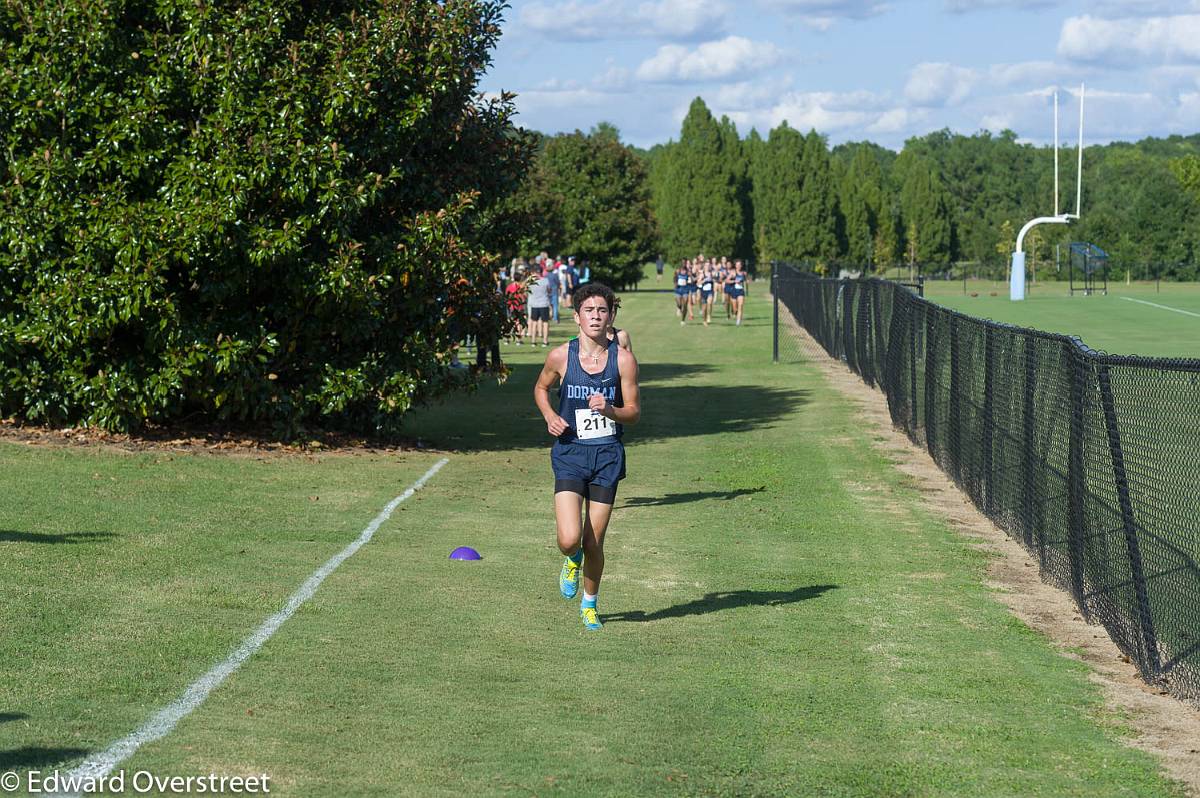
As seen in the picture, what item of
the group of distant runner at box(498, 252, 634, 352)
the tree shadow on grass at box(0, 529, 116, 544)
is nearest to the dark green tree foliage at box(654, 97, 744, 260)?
the group of distant runner at box(498, 252, 634, 352)

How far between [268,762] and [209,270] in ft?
35.5

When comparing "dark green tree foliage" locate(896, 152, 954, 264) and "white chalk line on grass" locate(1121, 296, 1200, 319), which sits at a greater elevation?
"dark green tree foliage" locate(896, 152, 954, 264)

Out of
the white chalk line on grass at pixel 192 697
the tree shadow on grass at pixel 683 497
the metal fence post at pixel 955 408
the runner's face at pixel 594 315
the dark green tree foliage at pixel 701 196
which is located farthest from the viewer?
the dark green tree foliage at pixel 701 196

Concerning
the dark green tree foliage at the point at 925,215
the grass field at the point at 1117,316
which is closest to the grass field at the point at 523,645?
the grass field at the point at 1117,316

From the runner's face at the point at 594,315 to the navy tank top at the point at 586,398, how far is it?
165 millimetres

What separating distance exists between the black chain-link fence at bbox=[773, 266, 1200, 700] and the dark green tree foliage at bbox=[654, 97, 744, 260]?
8406 cm

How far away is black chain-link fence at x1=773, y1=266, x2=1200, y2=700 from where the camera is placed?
26.6 feet

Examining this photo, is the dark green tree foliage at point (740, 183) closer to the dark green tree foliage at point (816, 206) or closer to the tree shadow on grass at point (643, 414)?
A: the dark green tree foliage at point (816, 206)

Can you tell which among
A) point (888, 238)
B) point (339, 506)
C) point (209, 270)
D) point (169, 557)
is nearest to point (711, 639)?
point (169, 557)

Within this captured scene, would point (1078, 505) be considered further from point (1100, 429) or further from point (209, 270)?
point (209, 270)

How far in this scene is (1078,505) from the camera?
9.87m

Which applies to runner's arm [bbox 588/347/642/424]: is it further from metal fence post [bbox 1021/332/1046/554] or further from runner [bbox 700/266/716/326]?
runner [bbox 700/266/716/326]

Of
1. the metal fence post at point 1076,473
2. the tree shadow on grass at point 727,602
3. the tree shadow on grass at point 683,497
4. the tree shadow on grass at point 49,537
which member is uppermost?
the metal fence post at point 1076,473

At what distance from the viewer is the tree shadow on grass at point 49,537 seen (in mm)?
11055
